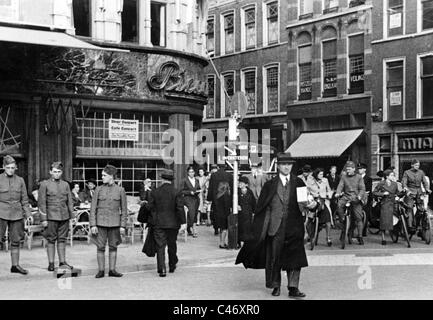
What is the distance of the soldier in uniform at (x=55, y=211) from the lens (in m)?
11.8

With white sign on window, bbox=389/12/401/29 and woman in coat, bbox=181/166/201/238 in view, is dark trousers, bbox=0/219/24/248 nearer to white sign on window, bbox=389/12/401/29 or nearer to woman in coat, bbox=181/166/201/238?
woman in coat, bbox=181/166/201/238

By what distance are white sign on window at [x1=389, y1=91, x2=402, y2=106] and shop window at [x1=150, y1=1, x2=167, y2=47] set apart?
10.6 m

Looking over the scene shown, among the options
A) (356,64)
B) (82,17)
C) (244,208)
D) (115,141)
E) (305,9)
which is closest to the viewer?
(244,208)

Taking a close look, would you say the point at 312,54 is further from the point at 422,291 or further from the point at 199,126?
the point at 422,291

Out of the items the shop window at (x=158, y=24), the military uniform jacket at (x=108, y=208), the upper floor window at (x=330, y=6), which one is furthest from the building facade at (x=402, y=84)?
the military uniform jacket at (x=108, y=208)

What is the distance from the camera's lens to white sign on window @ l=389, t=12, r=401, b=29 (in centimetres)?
2799

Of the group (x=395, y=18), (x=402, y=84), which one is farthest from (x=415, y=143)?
(x=395, y=18)

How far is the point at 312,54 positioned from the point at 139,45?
12700 millimetres

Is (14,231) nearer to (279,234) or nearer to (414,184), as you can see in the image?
(279,234)

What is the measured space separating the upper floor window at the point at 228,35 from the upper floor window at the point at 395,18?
10.1 meters

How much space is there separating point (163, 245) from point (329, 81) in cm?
2075

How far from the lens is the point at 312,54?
31.8 meters

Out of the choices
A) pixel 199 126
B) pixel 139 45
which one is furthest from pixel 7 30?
pixel 199 126

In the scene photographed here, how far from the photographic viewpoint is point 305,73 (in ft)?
106
